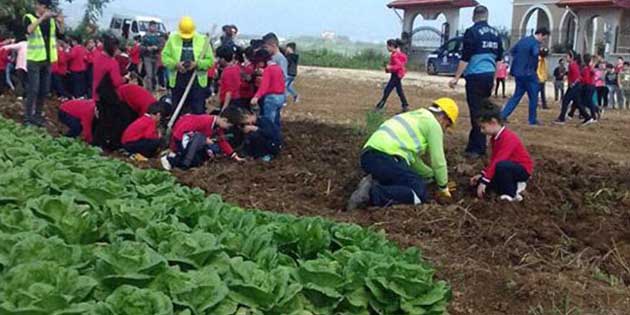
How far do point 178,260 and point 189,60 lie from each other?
23.7ft

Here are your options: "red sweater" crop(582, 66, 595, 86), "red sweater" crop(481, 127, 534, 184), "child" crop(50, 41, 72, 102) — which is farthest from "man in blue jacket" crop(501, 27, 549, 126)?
"child" crop(50, 41, 72, 102)

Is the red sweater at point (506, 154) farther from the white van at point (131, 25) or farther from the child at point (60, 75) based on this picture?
the white van at point (131, 25)

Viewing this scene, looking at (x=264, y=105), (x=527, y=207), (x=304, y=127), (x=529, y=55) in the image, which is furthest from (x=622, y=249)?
(x=529, y=55)

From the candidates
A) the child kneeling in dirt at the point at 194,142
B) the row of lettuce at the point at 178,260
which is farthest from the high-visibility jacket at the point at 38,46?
the row of lettuce at the point at 178,260

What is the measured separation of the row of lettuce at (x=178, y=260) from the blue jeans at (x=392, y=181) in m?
2.37

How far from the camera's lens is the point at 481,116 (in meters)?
7.66

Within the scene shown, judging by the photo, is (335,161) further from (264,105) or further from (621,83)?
(621,83)

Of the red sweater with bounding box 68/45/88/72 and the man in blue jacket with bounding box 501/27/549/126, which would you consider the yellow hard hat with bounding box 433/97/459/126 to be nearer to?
the man in blue jacket with bounding box 501/27/549/126

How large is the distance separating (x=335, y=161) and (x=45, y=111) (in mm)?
6779

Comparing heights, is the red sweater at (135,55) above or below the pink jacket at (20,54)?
below

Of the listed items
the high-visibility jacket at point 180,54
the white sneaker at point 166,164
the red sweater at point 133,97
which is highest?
the high-visibility jacket at point 180,54

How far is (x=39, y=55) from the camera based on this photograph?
460 inches

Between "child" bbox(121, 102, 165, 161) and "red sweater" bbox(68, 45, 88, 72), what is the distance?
7.51 metres

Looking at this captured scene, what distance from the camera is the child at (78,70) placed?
17.4 meters
